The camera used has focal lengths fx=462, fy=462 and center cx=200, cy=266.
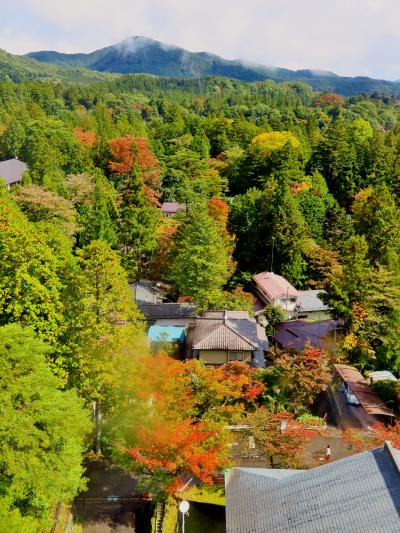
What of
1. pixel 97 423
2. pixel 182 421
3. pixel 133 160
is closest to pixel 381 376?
pixel 182 421

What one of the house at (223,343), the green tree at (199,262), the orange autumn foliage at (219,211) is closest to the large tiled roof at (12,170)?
the orange autumn foliage at (219,211)

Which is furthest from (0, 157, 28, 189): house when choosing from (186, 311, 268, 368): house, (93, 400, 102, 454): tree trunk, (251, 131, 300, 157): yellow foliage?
(93, 400, 102, 454): tree trunk

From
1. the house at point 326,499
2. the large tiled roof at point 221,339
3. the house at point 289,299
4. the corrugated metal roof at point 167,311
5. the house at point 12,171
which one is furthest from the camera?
the house at point 12,171

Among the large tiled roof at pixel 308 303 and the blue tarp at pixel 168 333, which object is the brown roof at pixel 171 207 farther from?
the blue tarp at pixel 168 333

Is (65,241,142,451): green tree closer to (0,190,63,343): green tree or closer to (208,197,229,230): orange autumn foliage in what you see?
(0,190,63,343): green tree

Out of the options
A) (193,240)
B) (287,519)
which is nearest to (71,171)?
(193,240)

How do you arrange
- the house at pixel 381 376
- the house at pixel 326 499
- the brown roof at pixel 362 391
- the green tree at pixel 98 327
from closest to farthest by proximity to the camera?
the house at pixel 326 499 < the green tree at pixel 98 327 < the brown roof at pixel 362 391 < the house at pixel 381 376

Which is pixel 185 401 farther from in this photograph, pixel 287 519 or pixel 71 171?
pixel 71 171
